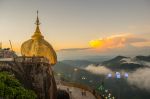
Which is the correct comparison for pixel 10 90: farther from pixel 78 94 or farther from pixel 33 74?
pixel 78 94

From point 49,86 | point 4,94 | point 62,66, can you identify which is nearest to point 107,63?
point 62,66

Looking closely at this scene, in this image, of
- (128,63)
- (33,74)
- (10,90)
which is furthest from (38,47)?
(128,63)

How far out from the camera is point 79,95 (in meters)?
35.3

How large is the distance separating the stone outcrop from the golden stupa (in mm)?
8204

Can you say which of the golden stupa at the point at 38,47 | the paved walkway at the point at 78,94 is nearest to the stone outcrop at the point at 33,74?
the paved walkway at the point at 78,94

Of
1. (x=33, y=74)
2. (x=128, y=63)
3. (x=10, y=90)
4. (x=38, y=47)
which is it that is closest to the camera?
(x=10, y=90)

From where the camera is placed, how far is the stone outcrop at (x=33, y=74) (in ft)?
88.5

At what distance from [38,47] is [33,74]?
9.56 metres

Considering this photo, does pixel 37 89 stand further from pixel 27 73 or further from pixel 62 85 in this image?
pixel 62 85

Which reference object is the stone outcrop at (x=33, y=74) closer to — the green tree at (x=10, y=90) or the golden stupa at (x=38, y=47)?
the green tree at (x=10, y=90)

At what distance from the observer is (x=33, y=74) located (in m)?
27.4

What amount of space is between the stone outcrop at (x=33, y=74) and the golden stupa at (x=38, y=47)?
8204mm

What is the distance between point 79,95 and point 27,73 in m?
9.14

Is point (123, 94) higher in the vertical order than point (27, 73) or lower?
lower
